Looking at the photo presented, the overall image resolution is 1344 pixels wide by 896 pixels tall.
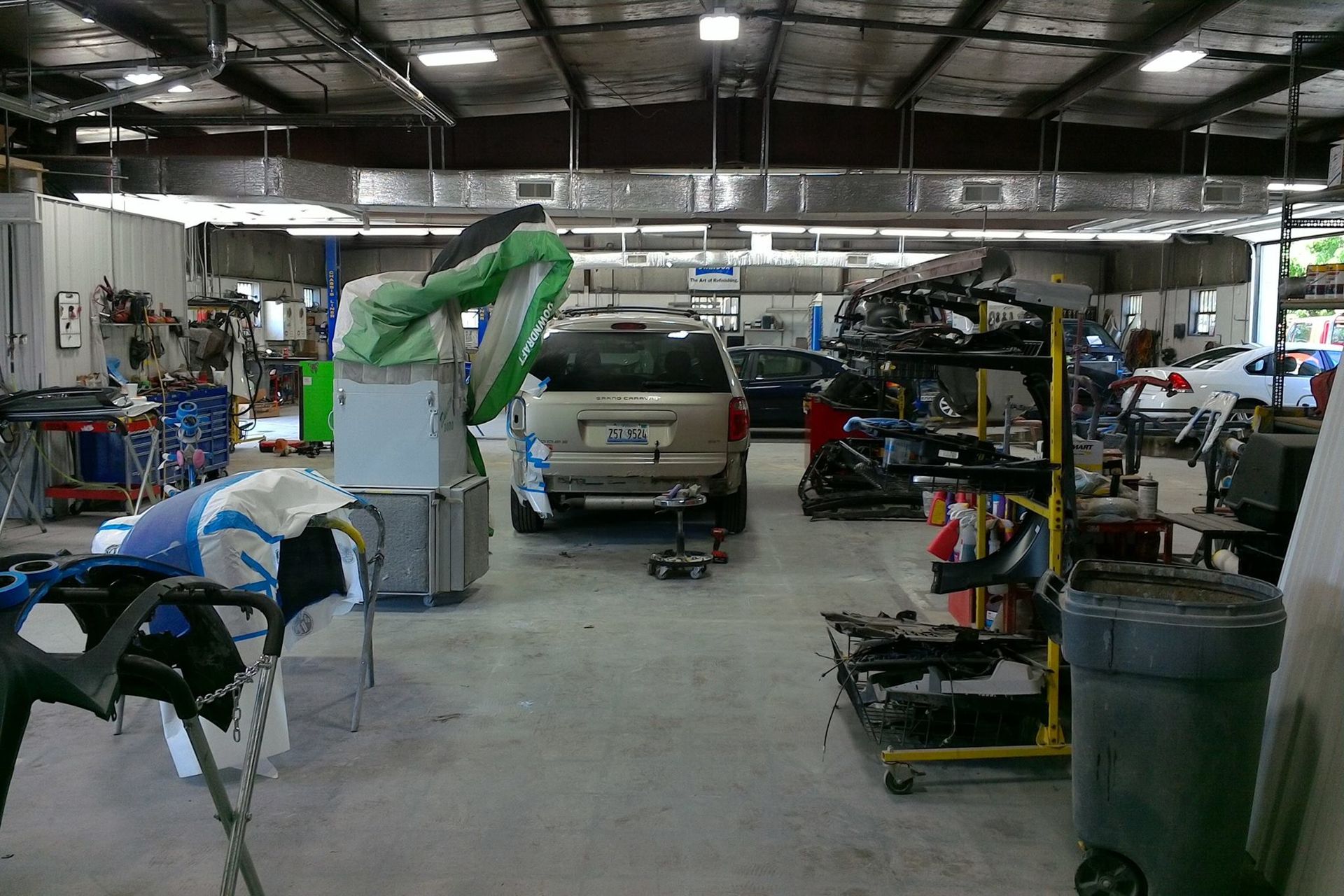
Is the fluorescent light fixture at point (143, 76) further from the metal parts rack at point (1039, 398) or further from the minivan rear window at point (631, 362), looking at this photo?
the metal parts rack at point (1039, 398)

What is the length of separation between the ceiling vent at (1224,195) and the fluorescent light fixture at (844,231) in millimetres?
4178

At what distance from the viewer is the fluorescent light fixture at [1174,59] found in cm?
842

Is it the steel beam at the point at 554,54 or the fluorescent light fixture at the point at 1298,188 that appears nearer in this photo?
the steel beam at the point at 554,54

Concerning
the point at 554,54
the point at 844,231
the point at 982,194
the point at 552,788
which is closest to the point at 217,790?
the point at 552,788

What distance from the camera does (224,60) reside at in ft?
26.7

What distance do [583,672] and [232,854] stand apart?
2434 mm

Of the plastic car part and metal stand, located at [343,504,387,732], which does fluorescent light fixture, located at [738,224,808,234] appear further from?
metal stand, located at [343,504,387,732]

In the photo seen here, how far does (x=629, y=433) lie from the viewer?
688 cm

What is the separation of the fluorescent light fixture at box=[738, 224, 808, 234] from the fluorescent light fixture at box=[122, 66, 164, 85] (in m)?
6.77

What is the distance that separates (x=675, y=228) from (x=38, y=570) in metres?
13.0

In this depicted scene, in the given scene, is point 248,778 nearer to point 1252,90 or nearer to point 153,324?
point 153,324

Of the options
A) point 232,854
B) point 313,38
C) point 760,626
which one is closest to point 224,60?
point 313,38

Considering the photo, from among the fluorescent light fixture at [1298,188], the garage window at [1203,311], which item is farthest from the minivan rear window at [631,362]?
the garage window at [1203,311]

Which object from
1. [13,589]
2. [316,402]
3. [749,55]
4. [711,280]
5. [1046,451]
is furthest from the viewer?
[711,280]
